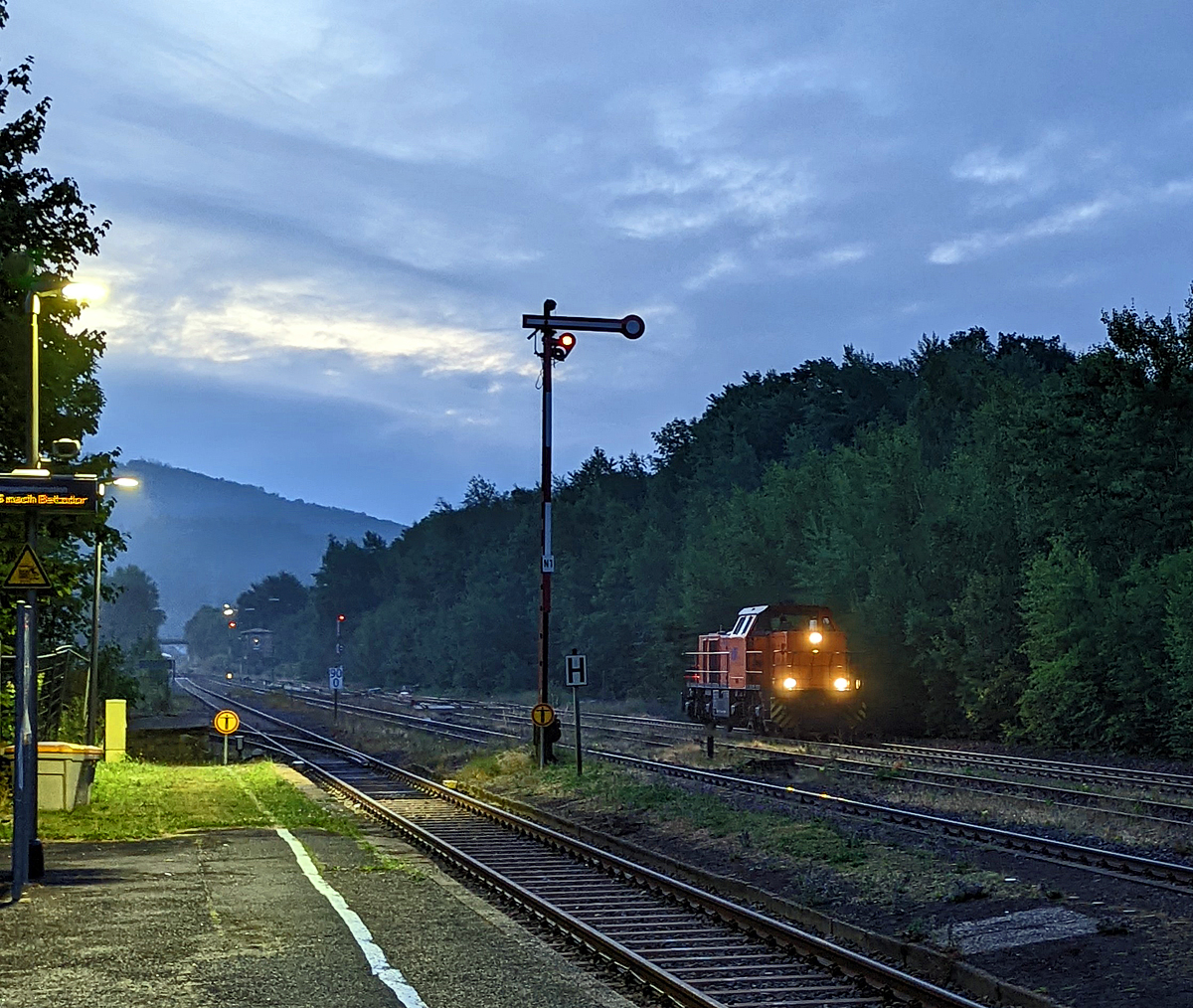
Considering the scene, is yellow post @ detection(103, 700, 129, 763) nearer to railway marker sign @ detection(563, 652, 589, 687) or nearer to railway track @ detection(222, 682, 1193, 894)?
railway track @ detection(222, 682, 1193, 894)

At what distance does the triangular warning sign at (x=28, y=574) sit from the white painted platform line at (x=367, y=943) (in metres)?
4.28

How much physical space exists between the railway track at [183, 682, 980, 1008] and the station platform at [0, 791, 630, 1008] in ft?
1.60

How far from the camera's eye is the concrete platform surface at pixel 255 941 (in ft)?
32.5

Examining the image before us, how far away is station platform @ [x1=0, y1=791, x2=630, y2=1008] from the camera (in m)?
9.90

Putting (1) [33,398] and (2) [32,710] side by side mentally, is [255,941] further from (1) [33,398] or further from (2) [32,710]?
(1) [33,398]

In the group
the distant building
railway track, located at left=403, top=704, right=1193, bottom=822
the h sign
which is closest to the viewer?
railway track, located at left=403, top=704, right=1193, bottom=822

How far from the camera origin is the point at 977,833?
18422 mm

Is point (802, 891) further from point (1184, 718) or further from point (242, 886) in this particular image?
point (1184, 718)

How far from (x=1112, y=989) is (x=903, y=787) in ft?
53.5

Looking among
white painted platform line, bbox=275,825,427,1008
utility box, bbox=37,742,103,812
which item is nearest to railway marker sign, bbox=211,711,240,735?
utility box, bbox=37,742,103,812

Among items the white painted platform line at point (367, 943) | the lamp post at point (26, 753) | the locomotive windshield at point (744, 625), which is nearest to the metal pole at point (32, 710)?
the lamp post at point (26, 753)

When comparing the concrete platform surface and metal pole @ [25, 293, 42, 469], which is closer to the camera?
the concrete platform surface

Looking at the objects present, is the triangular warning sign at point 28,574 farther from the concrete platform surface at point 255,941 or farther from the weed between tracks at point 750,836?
the weed between tracks at point 750,836

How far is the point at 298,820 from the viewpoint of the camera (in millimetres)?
22047
